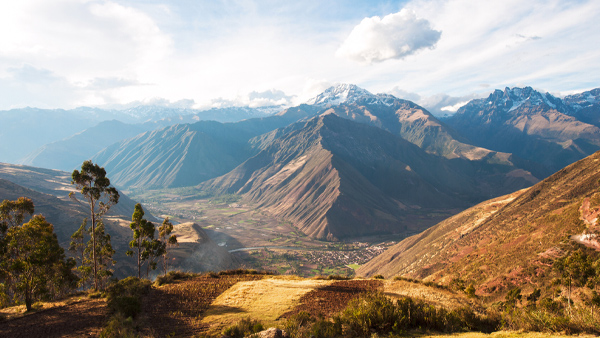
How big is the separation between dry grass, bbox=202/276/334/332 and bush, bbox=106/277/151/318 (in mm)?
5609

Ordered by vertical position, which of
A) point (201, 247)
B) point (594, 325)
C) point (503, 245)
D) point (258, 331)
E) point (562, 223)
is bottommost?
point (201, 247)

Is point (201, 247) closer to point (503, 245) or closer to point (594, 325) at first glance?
point (503, 245)

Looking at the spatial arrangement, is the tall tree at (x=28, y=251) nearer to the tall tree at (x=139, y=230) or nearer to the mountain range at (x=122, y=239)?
the tall tree at (x=139, y=230)

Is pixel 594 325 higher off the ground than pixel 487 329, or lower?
higher

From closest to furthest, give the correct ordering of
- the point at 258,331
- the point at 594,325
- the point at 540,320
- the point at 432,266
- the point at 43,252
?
the point at 594,325 < the point at 540,320 < the point at 258,331 < the point at 43,252 < the point at 432,266

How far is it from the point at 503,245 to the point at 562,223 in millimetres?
11653

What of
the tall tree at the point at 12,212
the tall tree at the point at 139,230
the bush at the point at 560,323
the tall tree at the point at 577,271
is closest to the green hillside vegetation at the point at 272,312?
the bush at the point at 560,323

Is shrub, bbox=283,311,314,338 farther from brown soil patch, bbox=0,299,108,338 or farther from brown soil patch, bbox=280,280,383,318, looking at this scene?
brown soil patch, bbox=0,299,108,338

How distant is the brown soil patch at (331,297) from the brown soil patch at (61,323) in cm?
1409

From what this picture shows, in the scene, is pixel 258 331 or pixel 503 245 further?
pixel 503 245

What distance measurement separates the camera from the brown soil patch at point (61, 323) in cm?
2066

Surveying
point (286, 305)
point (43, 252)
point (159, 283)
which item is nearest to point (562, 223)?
point (286, 305)

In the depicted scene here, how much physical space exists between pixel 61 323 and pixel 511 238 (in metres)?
80.3

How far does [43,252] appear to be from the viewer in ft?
94.2
